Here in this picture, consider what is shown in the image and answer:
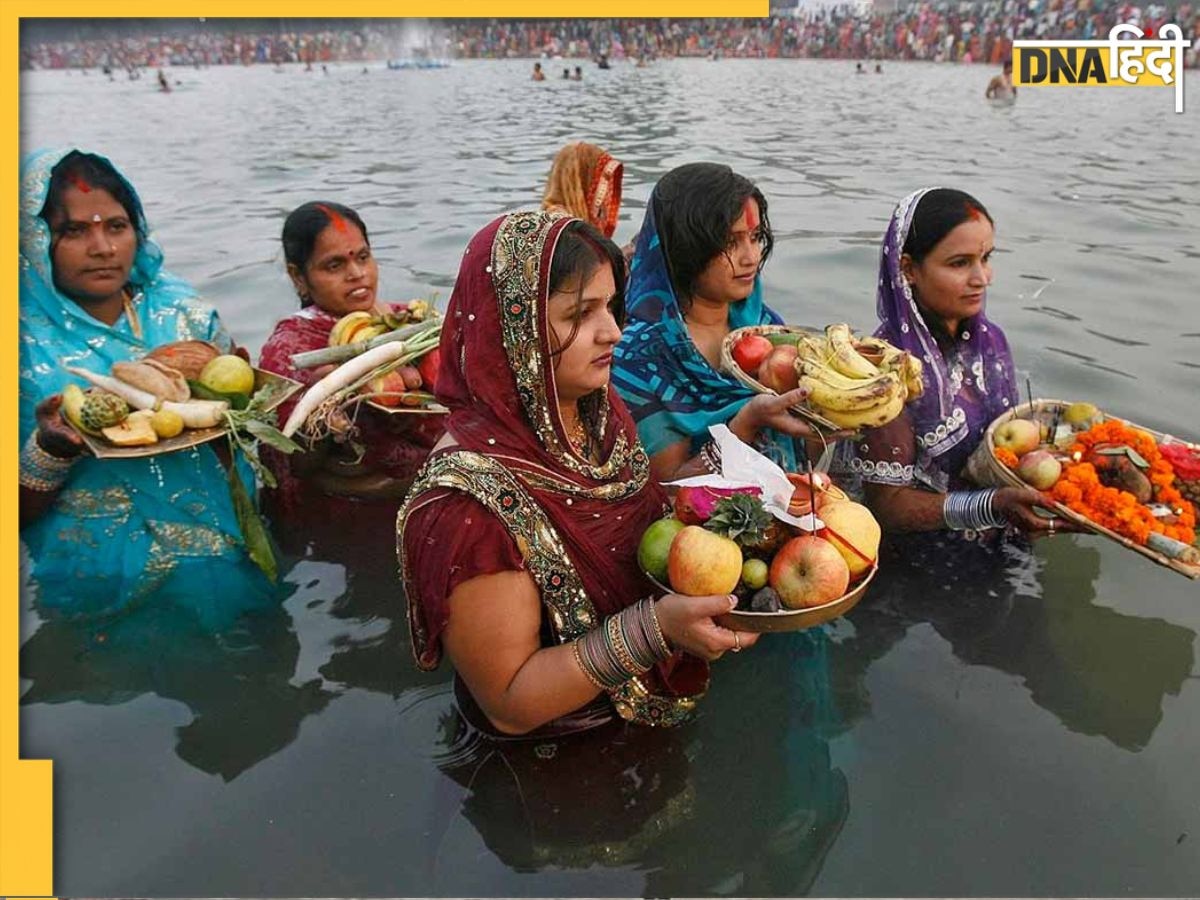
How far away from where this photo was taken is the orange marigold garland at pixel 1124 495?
9.32 feet

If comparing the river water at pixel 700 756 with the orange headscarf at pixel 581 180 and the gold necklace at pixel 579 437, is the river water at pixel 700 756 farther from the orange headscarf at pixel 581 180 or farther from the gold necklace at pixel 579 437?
the orange headscarf at pixel 581 180

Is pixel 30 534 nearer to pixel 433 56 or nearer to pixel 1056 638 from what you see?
pixel 1056 638

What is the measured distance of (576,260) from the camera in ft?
6.43

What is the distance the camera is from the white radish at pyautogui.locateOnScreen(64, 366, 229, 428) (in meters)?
3.03

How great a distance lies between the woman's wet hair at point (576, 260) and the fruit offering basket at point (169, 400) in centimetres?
166

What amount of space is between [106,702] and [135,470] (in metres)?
0.90

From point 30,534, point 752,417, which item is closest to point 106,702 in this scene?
point 30,534

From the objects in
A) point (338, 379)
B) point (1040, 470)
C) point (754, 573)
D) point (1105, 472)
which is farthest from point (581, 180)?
point (754, 573)

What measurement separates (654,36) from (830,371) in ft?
177

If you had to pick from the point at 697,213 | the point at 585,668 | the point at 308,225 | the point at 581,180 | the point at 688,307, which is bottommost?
the point at 585,668

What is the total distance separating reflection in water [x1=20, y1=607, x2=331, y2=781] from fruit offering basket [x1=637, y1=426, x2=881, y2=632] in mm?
1858

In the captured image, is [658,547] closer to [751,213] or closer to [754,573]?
[754,573]

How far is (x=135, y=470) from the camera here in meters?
3.33

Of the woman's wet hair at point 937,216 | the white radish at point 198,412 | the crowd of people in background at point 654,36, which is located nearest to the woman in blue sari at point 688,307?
the woman's wet hair at point 937,216
